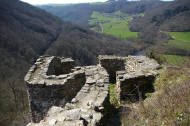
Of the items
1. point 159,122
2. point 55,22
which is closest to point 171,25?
point 55,22

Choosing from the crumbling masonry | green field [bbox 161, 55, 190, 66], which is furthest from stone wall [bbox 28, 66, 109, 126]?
green field [bbox 161, 55, 190, 66]

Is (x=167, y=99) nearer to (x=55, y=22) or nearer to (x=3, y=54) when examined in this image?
(x=3, y=54)

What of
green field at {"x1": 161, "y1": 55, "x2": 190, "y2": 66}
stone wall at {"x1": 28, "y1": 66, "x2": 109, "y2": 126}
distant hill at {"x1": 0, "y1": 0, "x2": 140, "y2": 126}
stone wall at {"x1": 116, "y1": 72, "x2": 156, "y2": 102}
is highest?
stone wall at {"x1": 28, "y1": 66, "x2": 109, "y2": 126}

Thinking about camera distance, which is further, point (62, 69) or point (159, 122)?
point (62, 69)

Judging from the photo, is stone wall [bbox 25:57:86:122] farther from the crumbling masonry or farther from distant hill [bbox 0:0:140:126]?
distant hill [bbox 0:0:140:126]

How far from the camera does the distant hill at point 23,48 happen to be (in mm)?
27267

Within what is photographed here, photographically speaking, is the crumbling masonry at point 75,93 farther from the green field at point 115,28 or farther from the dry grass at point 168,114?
the green field at point 115,28

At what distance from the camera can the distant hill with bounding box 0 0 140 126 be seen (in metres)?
27.3

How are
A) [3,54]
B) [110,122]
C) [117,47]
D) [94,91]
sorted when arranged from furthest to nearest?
[117,47]
[3,54]
[94,91]
[110,122]

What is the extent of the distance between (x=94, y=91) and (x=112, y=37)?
69115mm

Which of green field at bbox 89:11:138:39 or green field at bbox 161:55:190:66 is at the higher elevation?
green field at bbox 161:55:190:66

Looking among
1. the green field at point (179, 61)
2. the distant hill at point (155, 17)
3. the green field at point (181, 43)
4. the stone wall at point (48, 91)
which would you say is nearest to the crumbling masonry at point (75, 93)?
the stone wall at point (48, 91)

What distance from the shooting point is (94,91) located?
5.51 m

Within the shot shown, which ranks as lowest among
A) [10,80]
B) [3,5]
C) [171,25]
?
[10,80]
